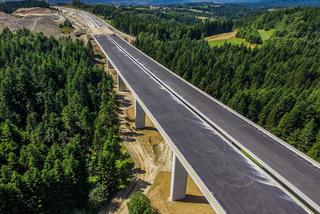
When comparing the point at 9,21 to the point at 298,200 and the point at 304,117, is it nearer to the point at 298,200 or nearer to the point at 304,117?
the point at 304,117

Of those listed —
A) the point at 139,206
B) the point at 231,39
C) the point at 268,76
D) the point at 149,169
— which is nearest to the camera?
the point at 139,206

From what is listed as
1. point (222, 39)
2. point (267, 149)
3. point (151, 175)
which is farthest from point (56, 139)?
point (222, 39)

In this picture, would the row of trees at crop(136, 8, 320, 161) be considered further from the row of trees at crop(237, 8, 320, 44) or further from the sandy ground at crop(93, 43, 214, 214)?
the sandy ground at crop(93, 43, 214, 214)

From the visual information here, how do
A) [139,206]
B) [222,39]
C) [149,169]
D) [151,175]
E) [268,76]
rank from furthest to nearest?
[222,39]
[268,76]
[149,169]
[151,175]
[139,206]

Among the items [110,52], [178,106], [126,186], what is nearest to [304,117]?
[178,106]

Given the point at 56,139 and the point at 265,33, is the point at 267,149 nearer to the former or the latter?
the point at 56,139

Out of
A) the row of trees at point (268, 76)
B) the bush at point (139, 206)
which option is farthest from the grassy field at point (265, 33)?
the bush at point (139, 206)

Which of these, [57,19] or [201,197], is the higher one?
[57,19]
